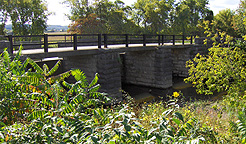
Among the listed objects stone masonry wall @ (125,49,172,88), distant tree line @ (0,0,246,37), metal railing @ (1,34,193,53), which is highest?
distant tree line @ (0,0,246,37)

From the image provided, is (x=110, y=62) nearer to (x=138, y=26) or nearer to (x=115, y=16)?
(x=115, y=16)

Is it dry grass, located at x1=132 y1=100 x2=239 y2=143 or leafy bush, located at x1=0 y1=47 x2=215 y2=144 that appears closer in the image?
leafy bush, located at x1=0 y1=47 x2=215 y2=144

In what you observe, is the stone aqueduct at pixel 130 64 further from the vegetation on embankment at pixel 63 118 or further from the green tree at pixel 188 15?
the green tree at pixel 188 15

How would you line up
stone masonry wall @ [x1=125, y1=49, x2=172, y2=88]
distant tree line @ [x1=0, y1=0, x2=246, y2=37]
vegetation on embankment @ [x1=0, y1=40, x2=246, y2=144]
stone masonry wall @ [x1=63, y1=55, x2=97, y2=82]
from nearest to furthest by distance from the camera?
vegetation on embankment @ [x1=0, y1=40, x2=246, y2=144], stone masonry wall @ [x1=63, y1=55, x2=97, y2=82], stone masonry wall @ [x1=125, y1=49, x2=172, y2=88], distant tree line @ [x1=0, y1=0, x2=246, y2=37]

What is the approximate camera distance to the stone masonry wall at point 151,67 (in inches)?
805

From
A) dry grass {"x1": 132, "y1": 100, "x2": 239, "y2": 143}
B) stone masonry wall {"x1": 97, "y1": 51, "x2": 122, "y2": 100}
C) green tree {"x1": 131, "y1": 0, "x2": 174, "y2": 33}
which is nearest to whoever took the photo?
dry grass {"x1": 132, "y1": 100, "x2": 239, "y2": 143}

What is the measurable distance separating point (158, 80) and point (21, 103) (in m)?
16.9

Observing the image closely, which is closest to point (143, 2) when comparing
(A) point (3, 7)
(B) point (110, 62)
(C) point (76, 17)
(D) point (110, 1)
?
(D) point (110, 1)

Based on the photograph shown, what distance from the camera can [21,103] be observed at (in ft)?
14.1

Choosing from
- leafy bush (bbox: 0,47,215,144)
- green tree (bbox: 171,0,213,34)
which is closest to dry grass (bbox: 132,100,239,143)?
leafy bush (bbox: 0,47,215,144)

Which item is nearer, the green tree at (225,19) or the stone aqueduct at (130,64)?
the stone aqueduct at (130,64)

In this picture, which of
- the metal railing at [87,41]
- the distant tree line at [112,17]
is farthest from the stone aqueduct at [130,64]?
the distant tree line at [112,17]

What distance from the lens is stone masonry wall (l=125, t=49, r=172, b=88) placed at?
20453 mm

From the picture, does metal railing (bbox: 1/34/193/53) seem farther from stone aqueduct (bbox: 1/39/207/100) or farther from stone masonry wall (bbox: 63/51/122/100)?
stone masonry wall (bbox: 63/51/122/100)
